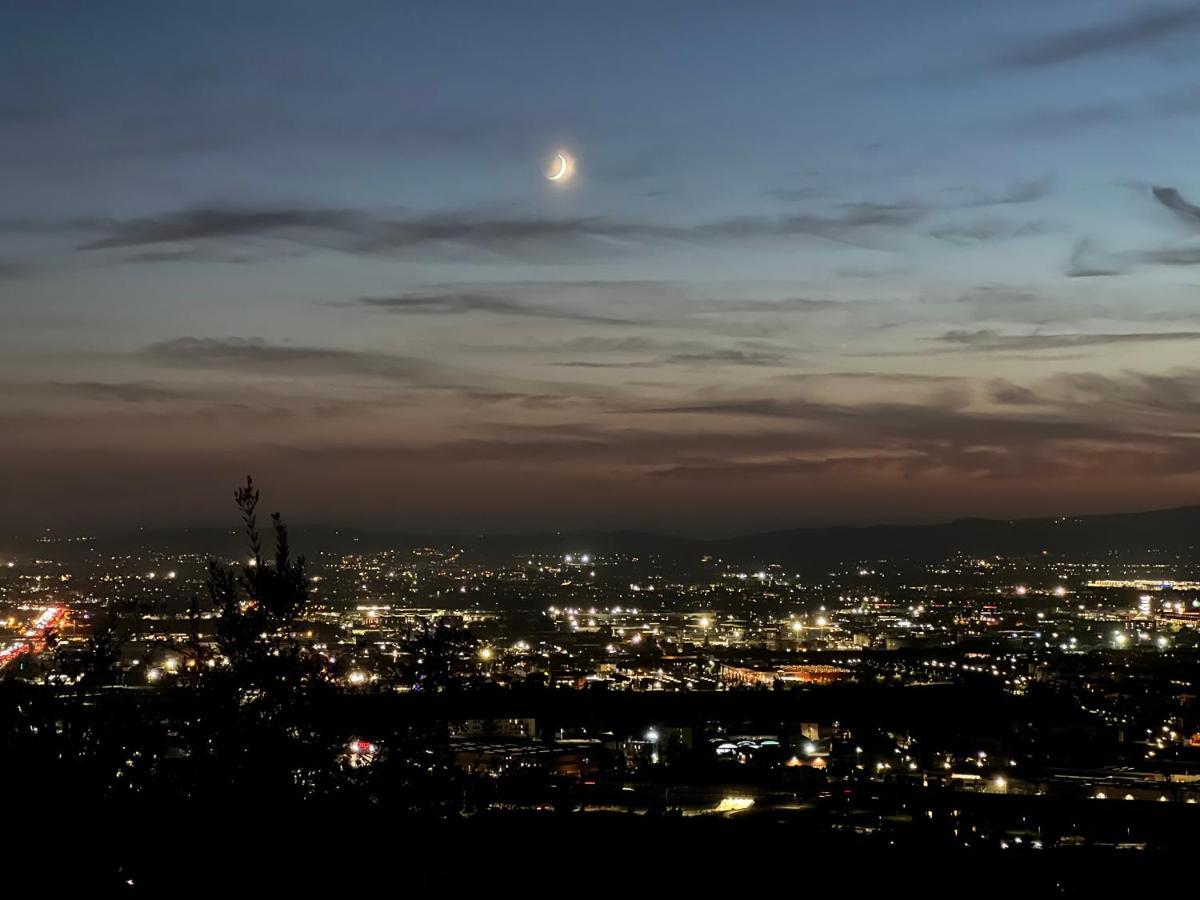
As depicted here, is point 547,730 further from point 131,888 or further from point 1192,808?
point 131,888

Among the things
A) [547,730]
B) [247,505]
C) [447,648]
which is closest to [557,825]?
[447,648]

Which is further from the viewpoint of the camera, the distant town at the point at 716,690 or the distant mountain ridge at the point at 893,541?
the distant mountain ridge at the point at 893,541

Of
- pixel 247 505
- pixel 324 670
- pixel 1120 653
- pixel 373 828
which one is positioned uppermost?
pixel 247 505

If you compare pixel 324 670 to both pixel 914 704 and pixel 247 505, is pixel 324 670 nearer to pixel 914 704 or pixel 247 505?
pixel 247 505

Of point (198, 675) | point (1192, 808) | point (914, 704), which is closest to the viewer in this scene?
point (198, 675)

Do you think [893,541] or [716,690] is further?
[893,541]

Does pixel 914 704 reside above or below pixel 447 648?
below

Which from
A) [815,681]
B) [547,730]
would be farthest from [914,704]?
[547,730]

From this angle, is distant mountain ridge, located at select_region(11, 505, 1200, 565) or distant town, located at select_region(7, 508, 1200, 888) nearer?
distant town, located at select_region(7, 508, 1200, 888)

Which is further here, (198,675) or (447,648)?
(447,648)

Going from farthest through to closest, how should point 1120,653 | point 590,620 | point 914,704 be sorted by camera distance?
point 590,620 < point 1120,653 < point 914,704
